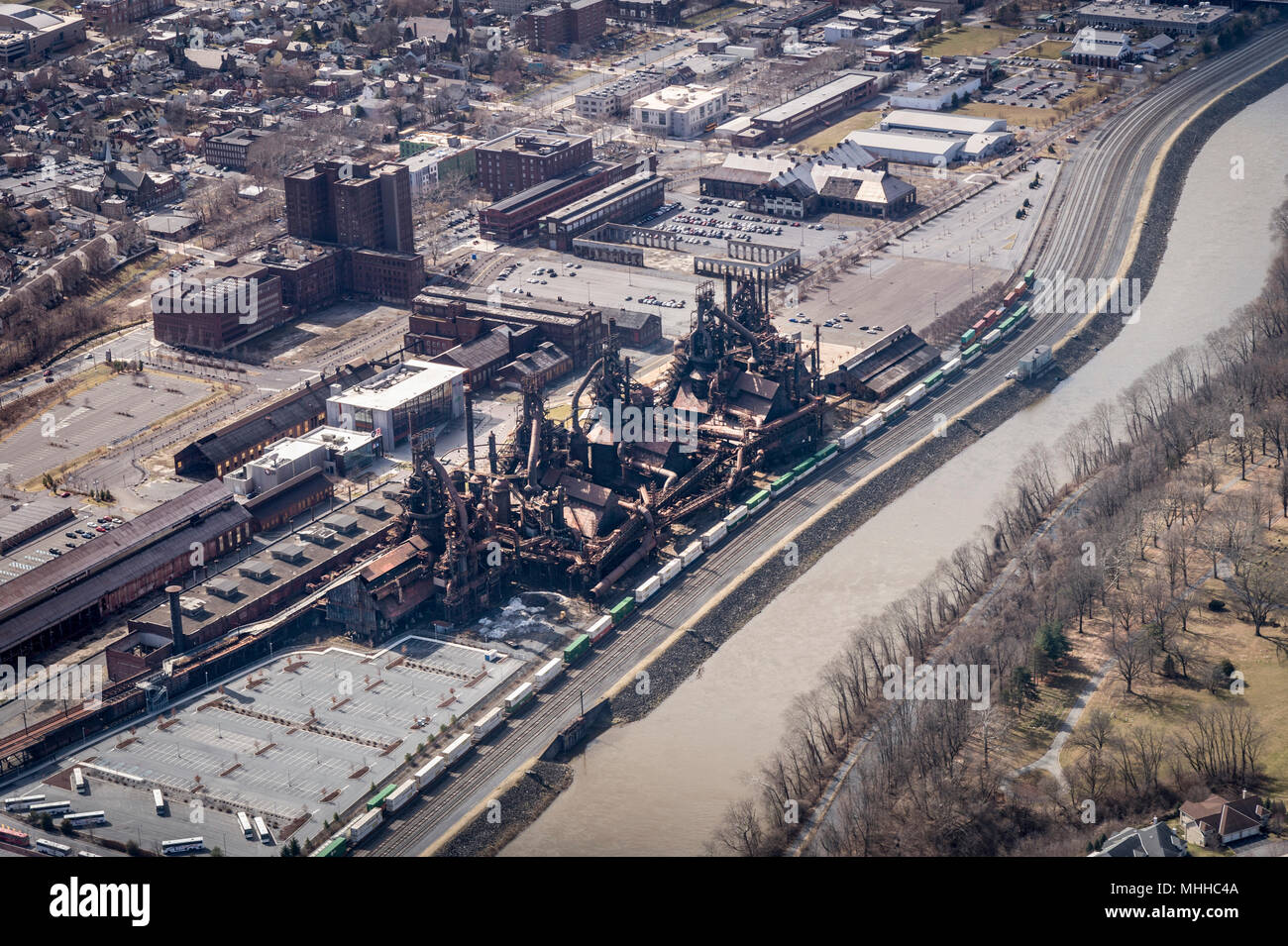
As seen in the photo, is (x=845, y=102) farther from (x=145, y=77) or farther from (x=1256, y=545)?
(x=1256, y=545)

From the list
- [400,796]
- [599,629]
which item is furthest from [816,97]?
[400,796]

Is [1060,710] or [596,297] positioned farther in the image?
[596,297]

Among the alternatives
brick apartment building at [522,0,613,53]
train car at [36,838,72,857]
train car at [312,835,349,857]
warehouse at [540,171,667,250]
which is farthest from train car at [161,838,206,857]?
brick apartment building at [522,0,613,53]

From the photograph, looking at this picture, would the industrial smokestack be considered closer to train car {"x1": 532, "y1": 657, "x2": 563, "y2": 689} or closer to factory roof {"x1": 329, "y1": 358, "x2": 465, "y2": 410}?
train car {"x1": 532, "y1": 657, "x2": 563, "y2": 689}

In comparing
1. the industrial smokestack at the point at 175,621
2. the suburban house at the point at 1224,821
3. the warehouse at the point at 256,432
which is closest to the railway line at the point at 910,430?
the industrial smokestack at the point at 175,621

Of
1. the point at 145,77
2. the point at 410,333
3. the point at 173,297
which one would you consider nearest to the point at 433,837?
the point at 410,333

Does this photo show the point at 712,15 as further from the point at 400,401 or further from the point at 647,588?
the point at 647,588
